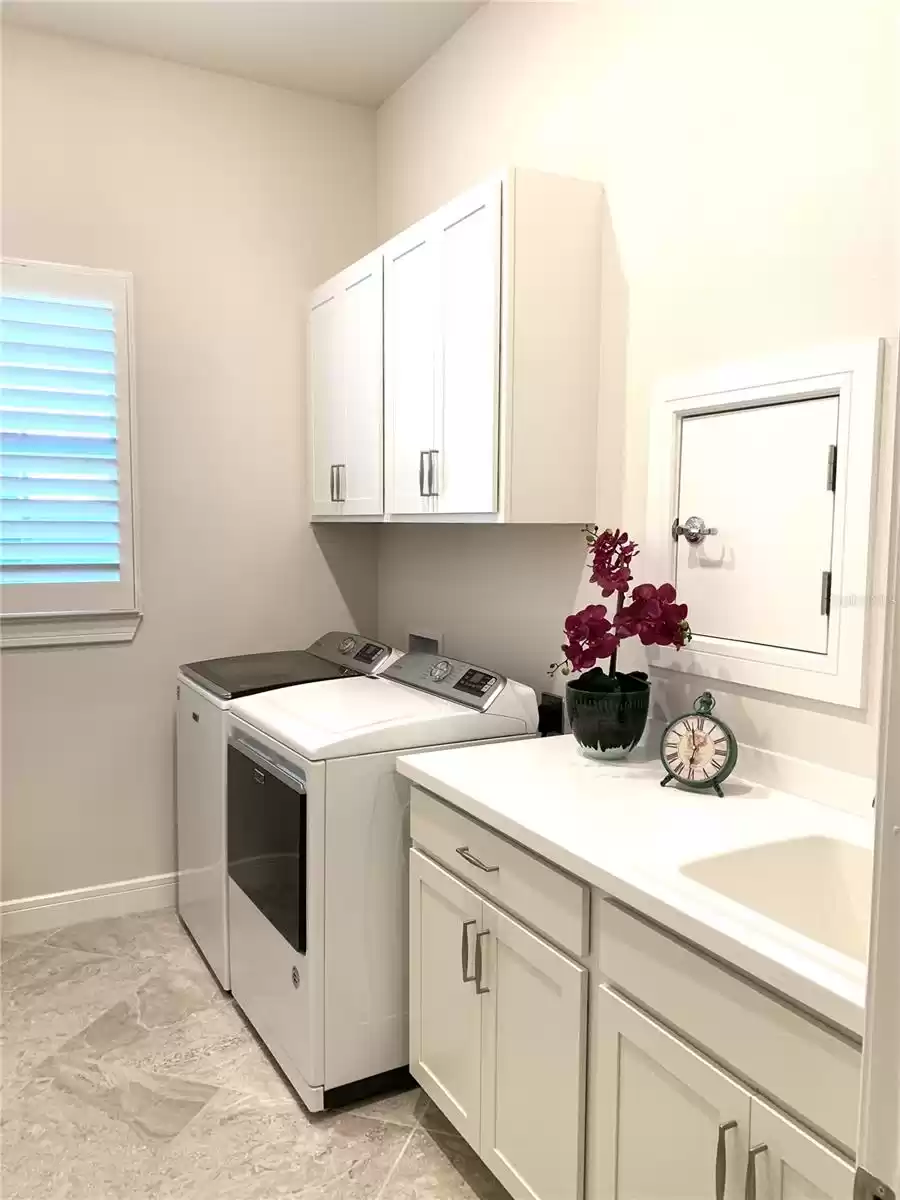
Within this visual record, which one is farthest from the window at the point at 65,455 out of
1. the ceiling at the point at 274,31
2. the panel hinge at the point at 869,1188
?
the panel hinge at the point at 869,1188

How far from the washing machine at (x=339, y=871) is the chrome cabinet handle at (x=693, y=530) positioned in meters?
0.58

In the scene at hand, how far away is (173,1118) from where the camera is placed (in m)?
2.09


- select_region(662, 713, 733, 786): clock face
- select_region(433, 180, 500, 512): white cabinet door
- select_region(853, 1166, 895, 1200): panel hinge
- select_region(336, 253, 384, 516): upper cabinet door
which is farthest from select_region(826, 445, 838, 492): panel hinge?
select_region(336, 253, 384, 516): upper cabinet door

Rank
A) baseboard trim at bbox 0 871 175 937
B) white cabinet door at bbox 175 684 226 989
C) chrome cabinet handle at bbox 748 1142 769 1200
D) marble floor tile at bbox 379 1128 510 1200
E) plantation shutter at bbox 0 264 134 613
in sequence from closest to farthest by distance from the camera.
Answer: chrome cabinet handle at bbox 748 1142 769 1200 → marble floor tile at bbox 379 1128 510 1200 → white cabinet door at bbox 175 684 226 989 → plantation shutter at bbox 0 264 134 613 → baseboard trim at bbox 0 871 175 937

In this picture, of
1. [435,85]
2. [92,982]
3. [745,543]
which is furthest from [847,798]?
[435,85]

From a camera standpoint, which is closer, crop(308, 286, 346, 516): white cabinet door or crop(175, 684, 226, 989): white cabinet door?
crop(175, 684, 226, 989): white cabinet door

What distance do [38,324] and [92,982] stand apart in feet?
6.65

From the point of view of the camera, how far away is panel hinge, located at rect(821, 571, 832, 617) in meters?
1.68

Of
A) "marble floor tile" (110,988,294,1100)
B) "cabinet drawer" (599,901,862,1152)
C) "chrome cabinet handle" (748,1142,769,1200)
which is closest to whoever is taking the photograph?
"cabinet drawer" (599,901,862,1152)

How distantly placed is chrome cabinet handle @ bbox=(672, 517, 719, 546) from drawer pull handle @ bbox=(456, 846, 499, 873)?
32.4 inches

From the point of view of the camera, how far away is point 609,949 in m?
1.42

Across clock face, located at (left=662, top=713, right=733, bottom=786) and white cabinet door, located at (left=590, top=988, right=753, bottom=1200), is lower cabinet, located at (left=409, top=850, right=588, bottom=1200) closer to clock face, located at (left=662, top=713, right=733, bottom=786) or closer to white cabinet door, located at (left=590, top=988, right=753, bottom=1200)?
white cabinet door, located at (left=590, top=988, right=753, bottom=1200)

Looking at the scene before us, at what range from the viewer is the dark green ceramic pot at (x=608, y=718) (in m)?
1.94

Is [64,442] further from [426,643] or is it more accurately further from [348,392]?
[426,643]
